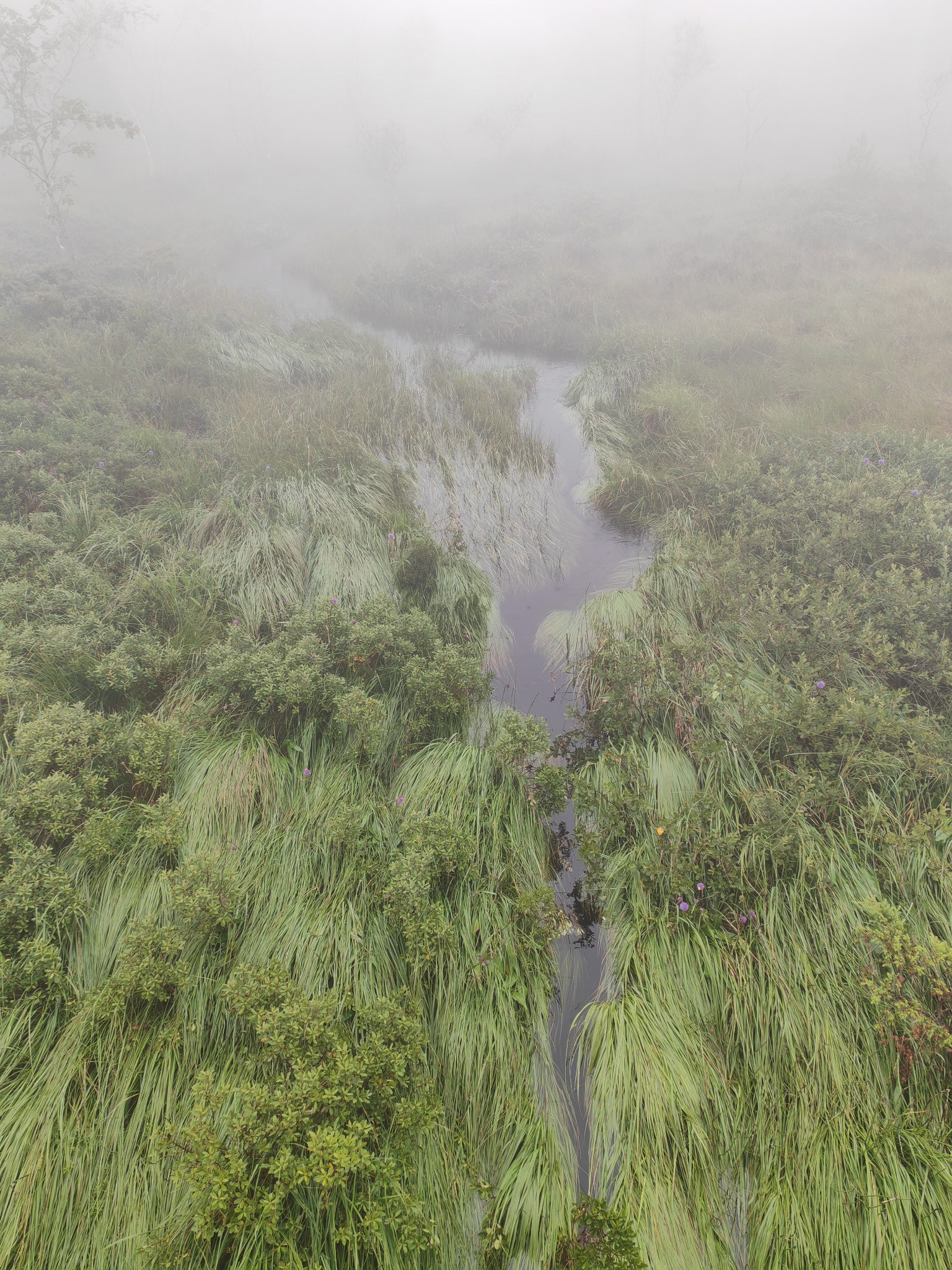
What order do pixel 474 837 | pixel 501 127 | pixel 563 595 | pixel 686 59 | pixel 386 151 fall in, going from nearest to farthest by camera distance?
pixel 474 837 → pixel 563 595 → pixel 386 151 → pixel 686 59 → pixel 501 127

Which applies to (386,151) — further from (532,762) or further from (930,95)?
(532,762)

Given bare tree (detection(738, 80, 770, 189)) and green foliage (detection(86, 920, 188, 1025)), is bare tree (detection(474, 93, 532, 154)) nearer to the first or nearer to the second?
bare tree (detection(738, 80, 770, 189))

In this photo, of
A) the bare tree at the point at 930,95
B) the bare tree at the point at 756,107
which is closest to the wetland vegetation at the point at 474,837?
the bare tree at the point at 930,95

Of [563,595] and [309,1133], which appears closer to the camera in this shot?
[309,1133]

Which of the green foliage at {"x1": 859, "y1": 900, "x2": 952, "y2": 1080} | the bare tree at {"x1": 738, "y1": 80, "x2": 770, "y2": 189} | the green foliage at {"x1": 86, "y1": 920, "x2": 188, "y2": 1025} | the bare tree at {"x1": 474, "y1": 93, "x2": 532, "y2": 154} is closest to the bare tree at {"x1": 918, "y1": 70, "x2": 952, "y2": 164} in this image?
the bare tree at {"x1": 738, "y1": 80, "x2": 770, "y2": 189}

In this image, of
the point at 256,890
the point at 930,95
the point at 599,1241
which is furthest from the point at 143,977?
the point at 930,95

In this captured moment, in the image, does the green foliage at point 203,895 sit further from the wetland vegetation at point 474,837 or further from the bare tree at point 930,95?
the bare tree at point 930,95
